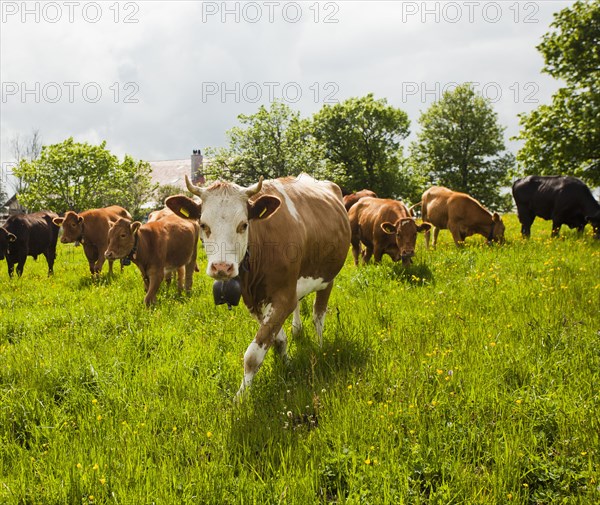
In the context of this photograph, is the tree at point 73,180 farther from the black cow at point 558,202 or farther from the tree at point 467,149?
the black cow at point 558,202

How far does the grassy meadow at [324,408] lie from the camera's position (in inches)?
101

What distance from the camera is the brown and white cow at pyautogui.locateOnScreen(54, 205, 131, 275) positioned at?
36.7 feet

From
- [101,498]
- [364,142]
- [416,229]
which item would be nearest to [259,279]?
[101,498]

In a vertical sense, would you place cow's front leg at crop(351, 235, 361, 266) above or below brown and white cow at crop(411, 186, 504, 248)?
below

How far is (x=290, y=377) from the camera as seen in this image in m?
4.27

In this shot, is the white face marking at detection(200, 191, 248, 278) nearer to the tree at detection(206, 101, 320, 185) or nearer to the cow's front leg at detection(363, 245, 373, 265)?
the cow's front leg at detection(363, 245, 373, 265)

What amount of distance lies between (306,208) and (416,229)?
4.71 m

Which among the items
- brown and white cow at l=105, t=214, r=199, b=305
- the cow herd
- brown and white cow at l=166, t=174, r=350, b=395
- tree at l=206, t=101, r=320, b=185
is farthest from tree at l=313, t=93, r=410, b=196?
brown and white cow at l=166, t=174, r=350, b=395

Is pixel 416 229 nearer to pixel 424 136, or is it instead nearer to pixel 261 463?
pixel 261 463

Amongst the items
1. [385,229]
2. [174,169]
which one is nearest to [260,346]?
[385,229]

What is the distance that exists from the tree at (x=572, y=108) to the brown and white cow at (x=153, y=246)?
641 inches

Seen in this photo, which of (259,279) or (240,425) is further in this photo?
(259,279)

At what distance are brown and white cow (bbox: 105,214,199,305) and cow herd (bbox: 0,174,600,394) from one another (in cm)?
2

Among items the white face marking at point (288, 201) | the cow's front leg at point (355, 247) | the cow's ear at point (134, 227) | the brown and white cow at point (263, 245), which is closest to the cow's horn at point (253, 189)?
the brown and white cow at point (263, 245)
